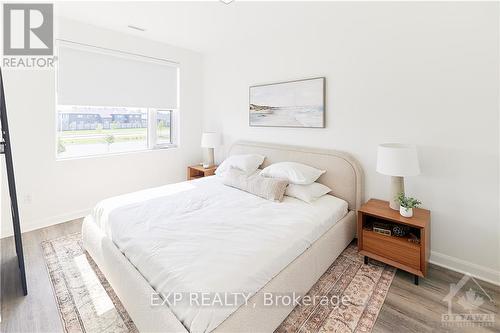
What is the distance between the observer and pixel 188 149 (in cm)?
447

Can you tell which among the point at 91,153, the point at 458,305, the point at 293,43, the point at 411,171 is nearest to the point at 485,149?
the point at 411,171

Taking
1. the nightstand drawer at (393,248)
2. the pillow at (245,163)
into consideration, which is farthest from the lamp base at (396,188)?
the pillow at (245,163)

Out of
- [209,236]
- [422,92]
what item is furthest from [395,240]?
[209,236]

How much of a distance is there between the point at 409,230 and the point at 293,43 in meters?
2.49

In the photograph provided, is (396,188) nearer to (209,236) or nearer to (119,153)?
(209,236)

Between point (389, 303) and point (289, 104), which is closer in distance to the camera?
point (389, 303)

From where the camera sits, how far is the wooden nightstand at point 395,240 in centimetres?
205

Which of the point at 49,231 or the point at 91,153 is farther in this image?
the point at 91,153

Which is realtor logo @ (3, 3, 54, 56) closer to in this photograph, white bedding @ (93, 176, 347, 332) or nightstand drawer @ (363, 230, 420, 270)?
white bedding @ (93, 176, 347, 332)

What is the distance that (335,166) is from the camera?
2.84 metres

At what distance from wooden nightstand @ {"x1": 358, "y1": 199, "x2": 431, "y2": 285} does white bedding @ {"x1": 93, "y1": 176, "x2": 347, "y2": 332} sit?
292mm

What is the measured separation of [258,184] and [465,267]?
2.04 m

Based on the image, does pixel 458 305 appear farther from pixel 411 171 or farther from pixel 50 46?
pixel 50 46

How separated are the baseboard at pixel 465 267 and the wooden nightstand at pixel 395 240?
24 centimetres
